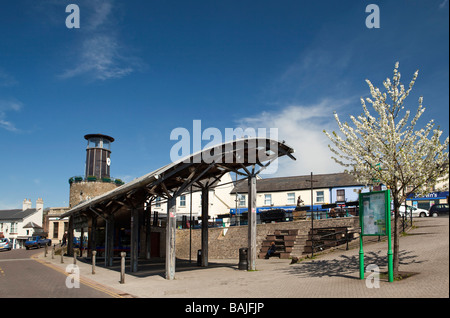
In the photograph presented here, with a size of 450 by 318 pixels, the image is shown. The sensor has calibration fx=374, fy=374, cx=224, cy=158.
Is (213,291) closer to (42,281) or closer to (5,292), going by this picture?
(5,292)

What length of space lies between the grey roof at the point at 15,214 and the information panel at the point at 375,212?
200ft

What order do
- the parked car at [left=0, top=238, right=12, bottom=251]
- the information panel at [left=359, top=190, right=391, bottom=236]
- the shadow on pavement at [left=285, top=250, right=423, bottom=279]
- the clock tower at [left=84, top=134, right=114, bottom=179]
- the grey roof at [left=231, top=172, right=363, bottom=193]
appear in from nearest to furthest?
1. the information panel at [left=359, top=190, right=391, bottom=236]
2. the shadow on pavement at [left=285, top=250, right=423, bottom=279]
3. the grey roof at [left=231, top=172, right=363, bottom=193]
4. the parked car at [left=0, top=238, right=12, bottom=251]
5. the clock tower at [left=84, top=134, right=114, bottom=179]

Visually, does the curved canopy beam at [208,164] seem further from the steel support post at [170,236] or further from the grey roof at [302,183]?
the grey roof at [302,183]

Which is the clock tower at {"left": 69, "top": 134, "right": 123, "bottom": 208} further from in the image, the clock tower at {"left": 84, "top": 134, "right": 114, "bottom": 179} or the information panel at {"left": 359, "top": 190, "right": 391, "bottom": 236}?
the information panel at {"left": 359, "top": 190, "right": 391, "bottom": 236}

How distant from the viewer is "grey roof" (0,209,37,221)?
60909 millimetres

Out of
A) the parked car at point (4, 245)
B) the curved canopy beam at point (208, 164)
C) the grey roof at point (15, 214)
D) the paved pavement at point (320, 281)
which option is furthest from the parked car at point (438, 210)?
the grey roof at point (15, 214)

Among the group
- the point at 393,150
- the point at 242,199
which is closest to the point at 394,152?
the point at 393,150

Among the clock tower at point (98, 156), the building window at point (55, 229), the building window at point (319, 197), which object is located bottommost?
the building window at point (55, 229)

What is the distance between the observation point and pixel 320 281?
12.8 metres

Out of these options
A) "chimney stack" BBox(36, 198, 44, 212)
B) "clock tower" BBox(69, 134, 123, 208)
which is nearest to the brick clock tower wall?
"clock tower" BBox(69, 134, 123, 208)

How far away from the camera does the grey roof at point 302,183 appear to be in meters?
41.2

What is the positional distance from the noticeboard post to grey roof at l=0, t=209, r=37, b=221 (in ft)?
201

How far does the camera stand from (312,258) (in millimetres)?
19750
